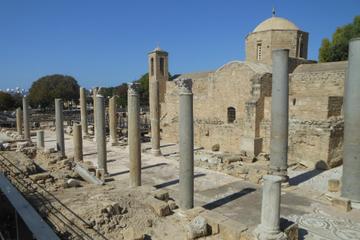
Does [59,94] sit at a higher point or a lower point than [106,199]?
higher

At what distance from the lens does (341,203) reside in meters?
7.26

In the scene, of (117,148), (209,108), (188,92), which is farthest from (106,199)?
(209,108)

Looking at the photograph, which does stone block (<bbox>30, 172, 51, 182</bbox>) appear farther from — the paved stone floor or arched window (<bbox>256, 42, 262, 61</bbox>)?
arched window (<bbox>256, 42, 262, 61</bbox>)

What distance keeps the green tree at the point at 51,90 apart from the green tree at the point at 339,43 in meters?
40.9

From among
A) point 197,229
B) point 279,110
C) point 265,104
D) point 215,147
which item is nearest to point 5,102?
point 215,147

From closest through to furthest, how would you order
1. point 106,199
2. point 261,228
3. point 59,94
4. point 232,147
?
point 261,228, point 106,199, point 232,147, point 59,94

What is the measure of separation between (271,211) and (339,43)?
27028 mm

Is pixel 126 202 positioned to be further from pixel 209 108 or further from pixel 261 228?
pixel 209 108

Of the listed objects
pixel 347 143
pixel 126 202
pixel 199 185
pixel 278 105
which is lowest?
pixel 199 185

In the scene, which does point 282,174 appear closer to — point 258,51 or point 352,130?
point 352,130

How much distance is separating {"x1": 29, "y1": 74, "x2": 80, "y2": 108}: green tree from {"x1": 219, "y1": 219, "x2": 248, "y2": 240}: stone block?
46610mm

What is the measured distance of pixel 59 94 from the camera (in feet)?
155

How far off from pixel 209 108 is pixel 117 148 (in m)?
7.95

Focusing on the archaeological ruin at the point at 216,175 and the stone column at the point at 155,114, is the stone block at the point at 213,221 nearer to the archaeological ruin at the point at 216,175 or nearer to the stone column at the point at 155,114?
the archaeological ruin at the point at 216,175
